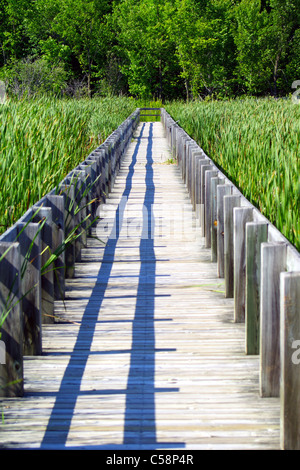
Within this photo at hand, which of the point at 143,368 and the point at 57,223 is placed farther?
the point at 57,223

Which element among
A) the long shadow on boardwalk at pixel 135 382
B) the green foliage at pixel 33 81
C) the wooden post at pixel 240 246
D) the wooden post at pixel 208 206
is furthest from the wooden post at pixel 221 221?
the green foliage at pixel 33 81

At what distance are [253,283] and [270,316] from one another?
0.69 meters

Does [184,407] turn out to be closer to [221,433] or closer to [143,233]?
[221,433]

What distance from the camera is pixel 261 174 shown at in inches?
234

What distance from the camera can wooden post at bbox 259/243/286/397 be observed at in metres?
3.50

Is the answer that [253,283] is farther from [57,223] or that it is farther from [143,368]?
[57,223]

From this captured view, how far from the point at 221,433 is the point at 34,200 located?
2858 mm

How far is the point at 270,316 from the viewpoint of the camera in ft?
11.5

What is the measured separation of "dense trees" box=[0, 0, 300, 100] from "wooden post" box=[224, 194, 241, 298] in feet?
128

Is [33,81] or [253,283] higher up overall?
[33,81]

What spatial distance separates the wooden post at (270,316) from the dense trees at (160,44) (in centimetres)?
4073

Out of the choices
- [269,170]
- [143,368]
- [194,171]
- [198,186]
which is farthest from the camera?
[194,171]

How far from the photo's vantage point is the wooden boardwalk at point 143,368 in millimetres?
3186

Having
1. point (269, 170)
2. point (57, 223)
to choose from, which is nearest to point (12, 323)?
point (57, 223)
